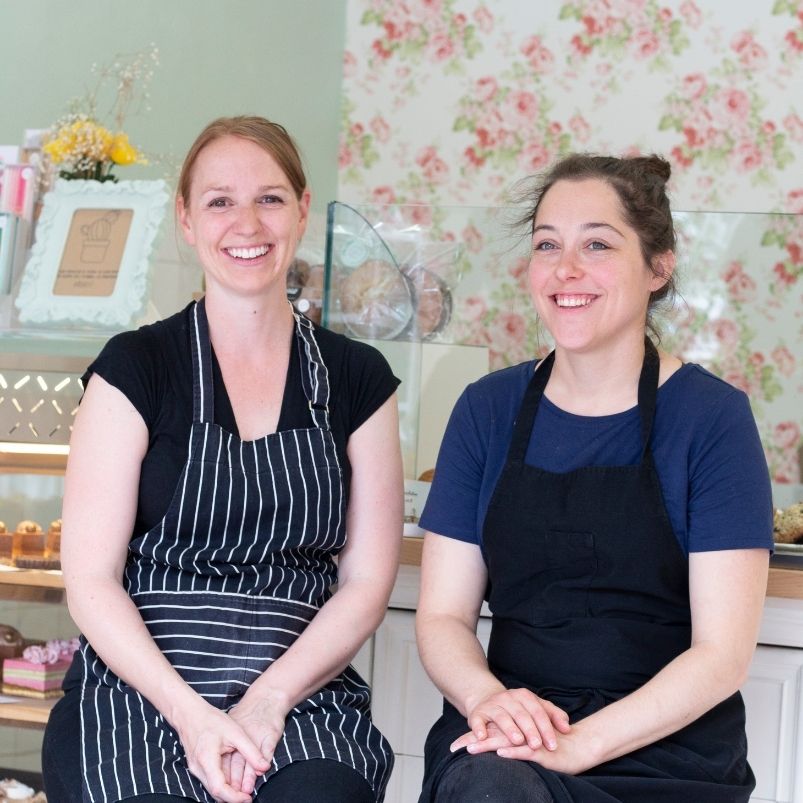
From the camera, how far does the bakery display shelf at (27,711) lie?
6.71 feet

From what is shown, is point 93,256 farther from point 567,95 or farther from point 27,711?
point 567,95

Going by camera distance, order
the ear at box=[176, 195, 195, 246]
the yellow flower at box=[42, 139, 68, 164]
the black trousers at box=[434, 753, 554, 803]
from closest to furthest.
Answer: the black trousers at box=[434, 753, 554, 803], the ear at box=[176, 195, 195, 246], the yellow flower at box=[42, 139, 68, 164]

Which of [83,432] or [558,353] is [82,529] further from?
[558,353]

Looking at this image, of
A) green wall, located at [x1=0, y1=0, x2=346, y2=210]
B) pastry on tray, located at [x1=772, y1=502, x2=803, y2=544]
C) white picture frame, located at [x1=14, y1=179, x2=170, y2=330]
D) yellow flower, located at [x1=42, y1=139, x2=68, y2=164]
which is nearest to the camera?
pastry on tray, located at [x1=772, y1=502, x2=803, y2=544]

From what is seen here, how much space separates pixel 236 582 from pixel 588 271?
0.61 m

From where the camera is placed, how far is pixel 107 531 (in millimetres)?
1534

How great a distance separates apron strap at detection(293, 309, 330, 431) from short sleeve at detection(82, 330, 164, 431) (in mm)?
199

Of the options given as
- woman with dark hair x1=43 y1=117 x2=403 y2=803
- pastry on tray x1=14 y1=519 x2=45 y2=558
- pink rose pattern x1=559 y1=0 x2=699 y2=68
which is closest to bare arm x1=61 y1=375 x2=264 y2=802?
woman with dark hair x1=43 y1=117 x2=403 y2=803

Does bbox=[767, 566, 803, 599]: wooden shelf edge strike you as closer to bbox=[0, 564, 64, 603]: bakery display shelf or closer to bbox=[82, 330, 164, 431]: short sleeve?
bbox=[82, 330, 164, 431]: short sleeve

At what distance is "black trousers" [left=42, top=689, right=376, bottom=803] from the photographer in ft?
4.46

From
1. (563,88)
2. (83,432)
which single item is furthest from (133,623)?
(563,88)

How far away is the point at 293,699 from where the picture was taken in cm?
149

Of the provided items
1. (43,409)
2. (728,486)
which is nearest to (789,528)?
(728,486)

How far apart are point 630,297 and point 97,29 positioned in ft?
6.87
